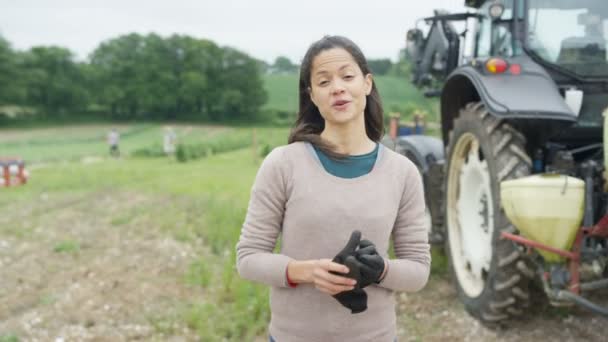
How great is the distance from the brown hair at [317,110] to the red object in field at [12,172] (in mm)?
10910

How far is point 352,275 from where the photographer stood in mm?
1288

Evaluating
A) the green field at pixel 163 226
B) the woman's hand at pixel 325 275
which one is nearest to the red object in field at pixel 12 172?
the green field at pixel 163 226

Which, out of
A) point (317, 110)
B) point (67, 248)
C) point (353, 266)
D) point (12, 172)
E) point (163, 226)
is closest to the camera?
point (353, 266)

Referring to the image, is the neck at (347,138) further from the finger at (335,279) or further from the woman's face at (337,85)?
the finger at (335,279)

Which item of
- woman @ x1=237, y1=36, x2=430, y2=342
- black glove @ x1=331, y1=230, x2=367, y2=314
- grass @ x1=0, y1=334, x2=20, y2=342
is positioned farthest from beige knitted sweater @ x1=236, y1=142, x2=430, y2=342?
grass @ x1=0, y1=334, x2=20, y2=342

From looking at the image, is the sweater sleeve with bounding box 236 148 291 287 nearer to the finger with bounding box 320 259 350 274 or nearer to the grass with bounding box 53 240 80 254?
the finger with bounding box 320 259 350 274

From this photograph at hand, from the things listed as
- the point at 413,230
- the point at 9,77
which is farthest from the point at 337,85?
the point at 9,77

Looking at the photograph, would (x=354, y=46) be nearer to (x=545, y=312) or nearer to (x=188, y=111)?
(x=545, y=312)

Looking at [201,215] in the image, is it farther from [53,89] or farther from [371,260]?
[53,89]

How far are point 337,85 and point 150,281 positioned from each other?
11.6 ft

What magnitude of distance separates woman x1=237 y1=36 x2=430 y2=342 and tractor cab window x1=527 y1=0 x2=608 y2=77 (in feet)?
7.67

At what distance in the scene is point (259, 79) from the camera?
2141 inches

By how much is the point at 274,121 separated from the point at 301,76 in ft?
144

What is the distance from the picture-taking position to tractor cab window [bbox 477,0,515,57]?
11.9 feet
